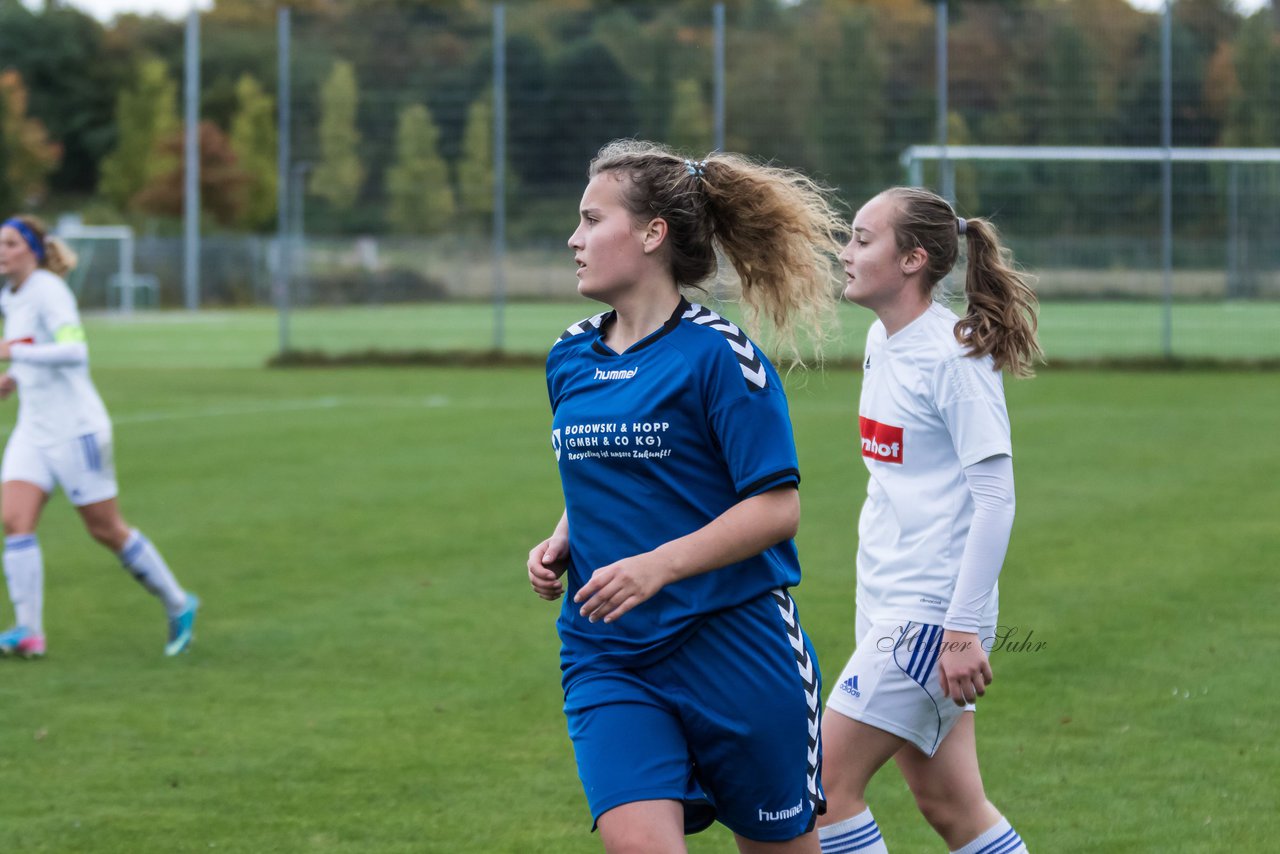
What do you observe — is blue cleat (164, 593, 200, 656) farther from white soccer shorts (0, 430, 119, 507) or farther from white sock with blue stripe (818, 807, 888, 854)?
white sock with blue stripe (818, 807, 888, 854)

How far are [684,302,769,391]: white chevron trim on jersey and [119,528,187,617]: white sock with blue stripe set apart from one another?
529 centimetres

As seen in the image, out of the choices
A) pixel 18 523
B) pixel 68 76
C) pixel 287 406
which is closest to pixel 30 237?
pixel 18 523

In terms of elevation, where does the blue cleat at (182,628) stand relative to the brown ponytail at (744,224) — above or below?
below

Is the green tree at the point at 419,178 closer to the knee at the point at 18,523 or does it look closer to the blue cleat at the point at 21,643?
the knee at the point at 18,523

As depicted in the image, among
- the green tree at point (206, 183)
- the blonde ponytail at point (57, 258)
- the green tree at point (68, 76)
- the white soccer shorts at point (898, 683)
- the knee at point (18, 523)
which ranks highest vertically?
the green tree at point (68, 76)

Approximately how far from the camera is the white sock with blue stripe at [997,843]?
161 inches

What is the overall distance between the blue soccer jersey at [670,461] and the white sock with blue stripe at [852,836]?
81 centimetres

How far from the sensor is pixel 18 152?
6975 cm

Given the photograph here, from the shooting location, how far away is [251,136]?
77.0 metres

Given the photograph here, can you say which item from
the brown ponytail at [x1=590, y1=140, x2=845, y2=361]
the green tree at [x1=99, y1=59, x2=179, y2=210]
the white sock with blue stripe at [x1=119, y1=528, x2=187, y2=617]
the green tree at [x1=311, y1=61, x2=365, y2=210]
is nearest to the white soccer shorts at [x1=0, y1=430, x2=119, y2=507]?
the white sock with blue stripe at [x1=119, y1=528, x2=187, y2=617]

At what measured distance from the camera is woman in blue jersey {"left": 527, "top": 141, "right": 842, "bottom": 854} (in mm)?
3324

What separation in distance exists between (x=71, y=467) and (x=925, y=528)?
17.6ft

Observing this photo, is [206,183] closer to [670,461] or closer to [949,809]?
[949,809]

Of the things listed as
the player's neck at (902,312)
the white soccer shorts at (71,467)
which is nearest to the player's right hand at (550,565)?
the player's neck at (902,312)
